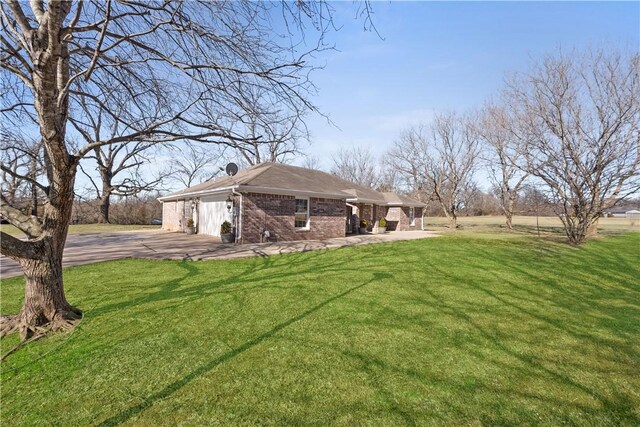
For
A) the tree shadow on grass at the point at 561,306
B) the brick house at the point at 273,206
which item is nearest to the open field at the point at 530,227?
the tree shadow on grass at the point at 561,306

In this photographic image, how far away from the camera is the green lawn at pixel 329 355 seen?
8.76 feet

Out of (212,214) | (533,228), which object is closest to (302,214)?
(212,214)

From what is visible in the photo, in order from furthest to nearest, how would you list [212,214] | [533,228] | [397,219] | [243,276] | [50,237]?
[533,228], [397,219], [212,214], [243,276], [50,237]

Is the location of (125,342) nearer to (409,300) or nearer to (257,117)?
(257,117)

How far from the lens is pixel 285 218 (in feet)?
47.9

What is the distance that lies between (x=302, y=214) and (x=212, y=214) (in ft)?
18.2

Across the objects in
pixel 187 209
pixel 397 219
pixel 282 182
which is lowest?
pixel 397 219

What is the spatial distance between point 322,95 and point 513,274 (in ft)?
24.5

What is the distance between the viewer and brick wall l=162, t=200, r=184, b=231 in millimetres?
20875

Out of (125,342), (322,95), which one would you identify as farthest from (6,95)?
(322,95)

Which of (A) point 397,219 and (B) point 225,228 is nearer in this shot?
(B) point 225,228

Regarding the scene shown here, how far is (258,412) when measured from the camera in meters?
2.59

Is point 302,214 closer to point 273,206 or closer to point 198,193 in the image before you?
point 273,206

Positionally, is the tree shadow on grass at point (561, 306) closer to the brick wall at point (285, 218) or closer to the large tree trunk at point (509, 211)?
the brick wall at point (285, 218)
